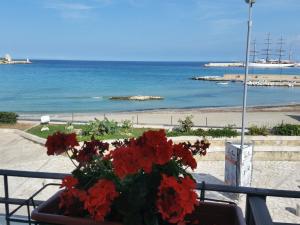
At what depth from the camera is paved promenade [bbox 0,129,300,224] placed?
1043 centimetres

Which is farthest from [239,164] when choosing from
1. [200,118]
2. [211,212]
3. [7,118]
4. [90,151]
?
[200,118]

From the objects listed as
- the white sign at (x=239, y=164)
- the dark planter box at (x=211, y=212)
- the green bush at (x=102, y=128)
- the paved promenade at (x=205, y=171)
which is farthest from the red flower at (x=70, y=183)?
the green bush at (x=102, y=128)

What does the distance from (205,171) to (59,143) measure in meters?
11.8

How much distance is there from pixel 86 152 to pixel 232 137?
47.5ft

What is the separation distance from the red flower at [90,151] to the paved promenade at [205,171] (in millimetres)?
7875

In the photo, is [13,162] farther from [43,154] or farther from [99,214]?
[99,214]

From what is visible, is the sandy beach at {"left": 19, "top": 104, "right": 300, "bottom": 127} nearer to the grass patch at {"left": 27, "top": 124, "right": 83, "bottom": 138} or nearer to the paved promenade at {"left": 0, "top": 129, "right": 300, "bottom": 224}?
the grass patch at {"left": 27, "top": 124, "right": 83, "bottom": 138}

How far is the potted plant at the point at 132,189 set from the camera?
1.76 m

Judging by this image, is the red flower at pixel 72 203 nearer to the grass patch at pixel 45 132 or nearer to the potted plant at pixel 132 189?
the potted plant at pixel 132 189

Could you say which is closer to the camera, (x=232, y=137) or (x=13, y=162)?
(x=13, y=162)

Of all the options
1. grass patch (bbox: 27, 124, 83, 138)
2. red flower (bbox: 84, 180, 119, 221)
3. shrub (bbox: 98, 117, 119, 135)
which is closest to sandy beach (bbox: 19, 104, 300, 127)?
grass patch (bbox: 27, 124, 83, 138)

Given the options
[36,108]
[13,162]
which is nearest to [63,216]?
[13,162]

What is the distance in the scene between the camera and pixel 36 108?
4512cm

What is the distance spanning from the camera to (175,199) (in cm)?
176
